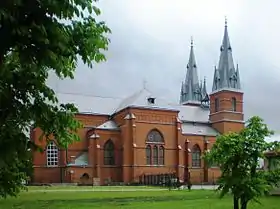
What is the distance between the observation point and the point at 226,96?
79.5m

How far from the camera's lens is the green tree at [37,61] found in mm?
4184

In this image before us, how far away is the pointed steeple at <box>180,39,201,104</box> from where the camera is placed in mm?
96438

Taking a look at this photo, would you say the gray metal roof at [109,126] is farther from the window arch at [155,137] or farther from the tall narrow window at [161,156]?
the tall narrow window at [161,156]

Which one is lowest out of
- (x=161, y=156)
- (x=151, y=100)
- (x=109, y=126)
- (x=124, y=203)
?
(x=124, y=203)

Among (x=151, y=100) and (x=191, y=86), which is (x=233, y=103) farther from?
(x=151, y=100)

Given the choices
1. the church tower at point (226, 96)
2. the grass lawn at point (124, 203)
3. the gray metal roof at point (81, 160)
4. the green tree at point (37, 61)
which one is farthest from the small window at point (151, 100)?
the green tree at point (37, 61)

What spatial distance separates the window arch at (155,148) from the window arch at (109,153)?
5282mm

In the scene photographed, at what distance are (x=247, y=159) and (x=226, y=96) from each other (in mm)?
67584

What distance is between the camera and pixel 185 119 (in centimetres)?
7906

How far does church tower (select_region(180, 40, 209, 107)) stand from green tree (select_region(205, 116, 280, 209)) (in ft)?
269

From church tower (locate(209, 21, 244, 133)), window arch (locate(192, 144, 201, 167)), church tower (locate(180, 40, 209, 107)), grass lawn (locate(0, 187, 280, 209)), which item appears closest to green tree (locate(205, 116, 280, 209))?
grass lawn (locate(0, 187, 280, 209))

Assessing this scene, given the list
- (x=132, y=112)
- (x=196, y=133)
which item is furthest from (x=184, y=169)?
(x=132, y=112)

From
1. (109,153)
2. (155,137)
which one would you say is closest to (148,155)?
(155,137)

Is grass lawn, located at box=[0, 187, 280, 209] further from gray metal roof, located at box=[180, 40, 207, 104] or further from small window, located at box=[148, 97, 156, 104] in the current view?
gray metal roof, located at box=[180, 40, 207, 104]
